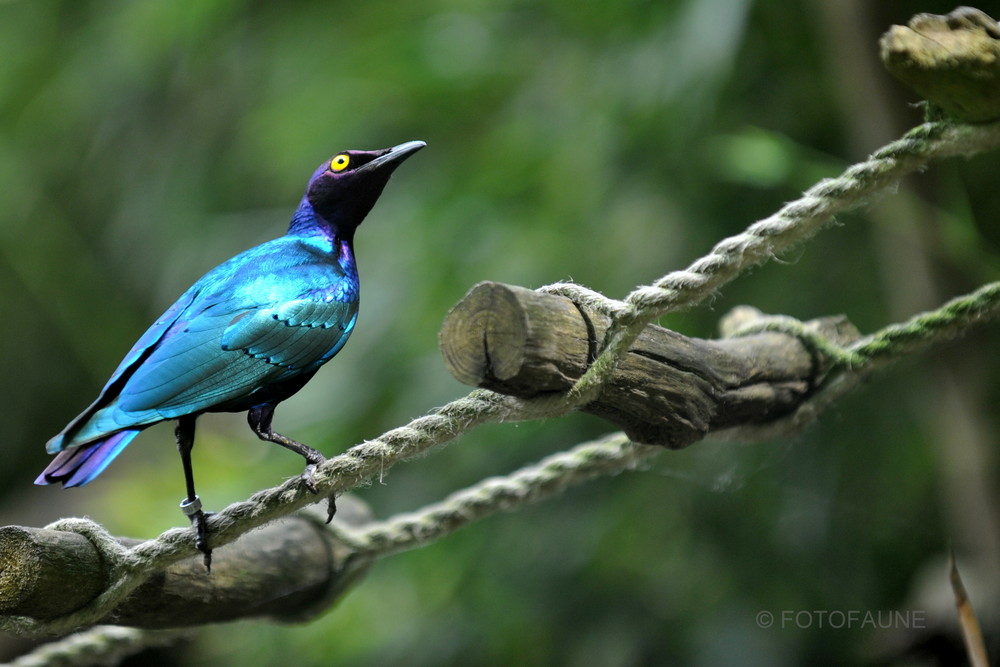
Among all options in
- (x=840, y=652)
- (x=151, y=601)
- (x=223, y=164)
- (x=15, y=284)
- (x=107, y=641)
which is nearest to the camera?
(x=151, y=601)

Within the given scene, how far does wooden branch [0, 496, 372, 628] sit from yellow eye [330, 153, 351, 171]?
2.16 ft

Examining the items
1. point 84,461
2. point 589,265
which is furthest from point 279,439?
point 589,265

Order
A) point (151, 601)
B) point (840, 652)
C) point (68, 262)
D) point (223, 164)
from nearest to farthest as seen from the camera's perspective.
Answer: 1. point (151, 601)
2. point (840, 652)
3. point (223, 164)
4. point (68, 262)

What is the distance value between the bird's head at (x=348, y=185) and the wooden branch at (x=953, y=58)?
78 centimetres

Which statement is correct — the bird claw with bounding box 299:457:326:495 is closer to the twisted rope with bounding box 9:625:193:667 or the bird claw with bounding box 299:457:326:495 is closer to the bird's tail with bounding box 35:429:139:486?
the bird's tail with bounding box 35:429:139:486

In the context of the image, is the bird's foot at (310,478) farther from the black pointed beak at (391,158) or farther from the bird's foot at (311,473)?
the black pointed beak at (391,158)

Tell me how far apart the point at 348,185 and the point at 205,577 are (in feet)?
2.29

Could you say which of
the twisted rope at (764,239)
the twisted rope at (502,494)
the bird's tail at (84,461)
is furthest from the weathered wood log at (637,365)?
the bird's tail at (84,461)

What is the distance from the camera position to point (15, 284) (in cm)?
606

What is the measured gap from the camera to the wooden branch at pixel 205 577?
54.3 inches

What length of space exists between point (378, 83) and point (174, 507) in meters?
1.76

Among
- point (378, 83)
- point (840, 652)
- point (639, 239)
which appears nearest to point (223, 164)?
point (378, 83)

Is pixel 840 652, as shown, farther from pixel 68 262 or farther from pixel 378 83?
pixel 68 262

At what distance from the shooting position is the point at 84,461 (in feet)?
4.73
